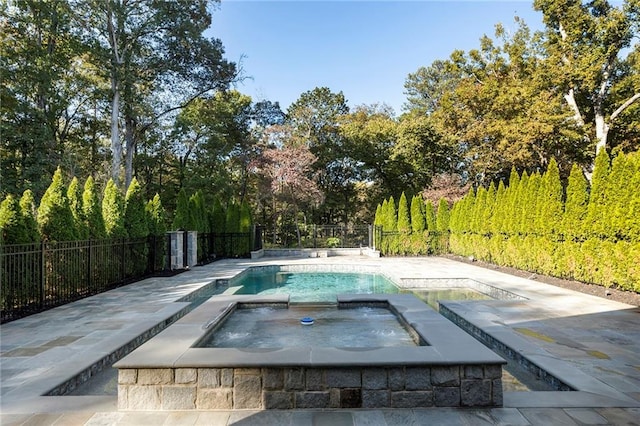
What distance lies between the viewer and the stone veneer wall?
8.85 feet

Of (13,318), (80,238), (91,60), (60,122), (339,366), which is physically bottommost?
(13,318)

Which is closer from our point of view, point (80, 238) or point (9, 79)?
point (80, 238)

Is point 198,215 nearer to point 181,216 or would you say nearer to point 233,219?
point 181,216

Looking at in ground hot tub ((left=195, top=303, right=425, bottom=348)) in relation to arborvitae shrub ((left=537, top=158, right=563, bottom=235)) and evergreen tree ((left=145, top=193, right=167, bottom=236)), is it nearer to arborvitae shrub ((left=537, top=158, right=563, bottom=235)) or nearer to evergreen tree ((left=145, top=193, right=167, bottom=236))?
arborvitae shrub ((left=537, top=158, right=563, bottom=235))

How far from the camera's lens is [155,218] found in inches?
425

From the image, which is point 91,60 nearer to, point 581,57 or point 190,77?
point 190,77


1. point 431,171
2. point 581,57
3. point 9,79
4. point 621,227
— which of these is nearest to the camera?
point 621,227

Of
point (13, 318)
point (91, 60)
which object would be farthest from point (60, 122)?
point (13, 318)

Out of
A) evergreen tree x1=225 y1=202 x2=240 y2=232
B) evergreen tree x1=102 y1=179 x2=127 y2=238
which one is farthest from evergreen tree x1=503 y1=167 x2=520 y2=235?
evergreen tree x1=225 y1=202 x2=240 y2=232

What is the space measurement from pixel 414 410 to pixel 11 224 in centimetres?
663

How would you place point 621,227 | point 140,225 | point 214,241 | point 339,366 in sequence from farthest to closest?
point 214,241 → point 140,225 → point 621,227 → point 339,366

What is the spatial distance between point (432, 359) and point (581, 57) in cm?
1719

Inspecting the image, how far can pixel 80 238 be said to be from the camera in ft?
24.6

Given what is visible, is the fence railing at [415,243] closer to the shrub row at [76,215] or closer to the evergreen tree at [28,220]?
the shrub row at [76,215]
